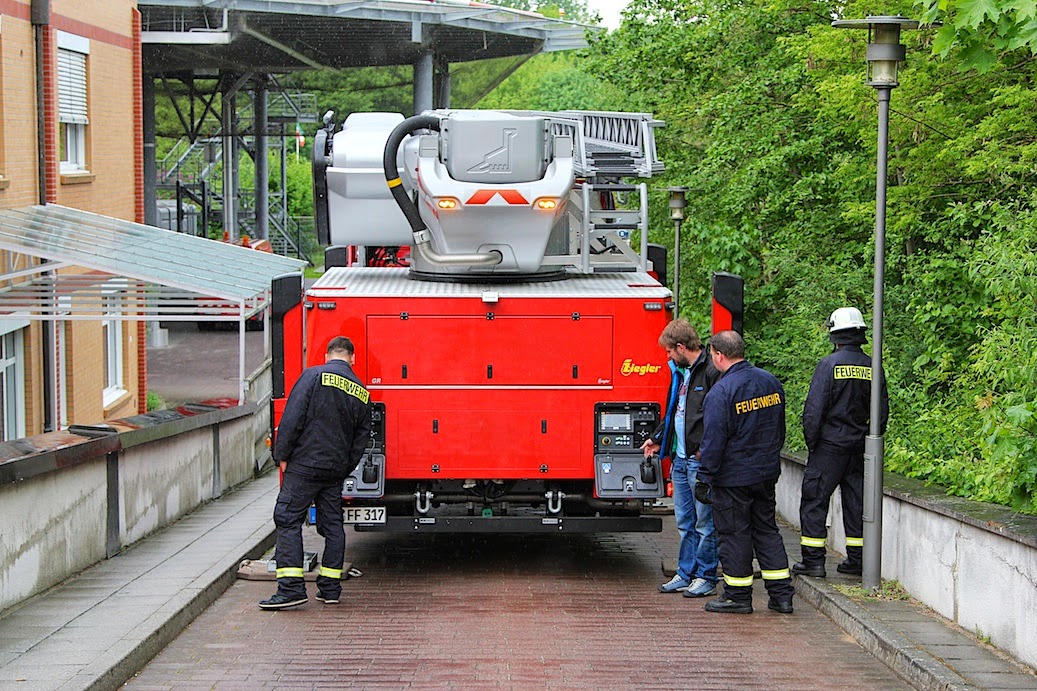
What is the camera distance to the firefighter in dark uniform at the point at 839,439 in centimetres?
1002

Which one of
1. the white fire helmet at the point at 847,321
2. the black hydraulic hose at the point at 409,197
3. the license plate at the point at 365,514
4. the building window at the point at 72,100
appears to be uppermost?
the building window at the point at 72,100

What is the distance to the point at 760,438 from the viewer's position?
9.39 meters

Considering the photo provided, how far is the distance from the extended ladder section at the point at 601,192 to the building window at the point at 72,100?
9166mm

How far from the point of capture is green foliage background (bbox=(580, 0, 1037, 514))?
29.9 ft

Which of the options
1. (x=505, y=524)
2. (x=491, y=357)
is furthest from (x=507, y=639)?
(x=491, y=357)

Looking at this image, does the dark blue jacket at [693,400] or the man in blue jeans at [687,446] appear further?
the man in blue jeans at [687,446]

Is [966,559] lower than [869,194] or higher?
lower

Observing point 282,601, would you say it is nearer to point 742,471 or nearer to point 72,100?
point 742,471

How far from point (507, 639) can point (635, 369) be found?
2645 millimetres

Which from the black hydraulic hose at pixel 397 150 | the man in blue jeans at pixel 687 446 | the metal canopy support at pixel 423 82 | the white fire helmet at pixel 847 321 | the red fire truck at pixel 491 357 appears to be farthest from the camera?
the metal canopy support at pixel 423 82

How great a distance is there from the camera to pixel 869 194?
17359 mm

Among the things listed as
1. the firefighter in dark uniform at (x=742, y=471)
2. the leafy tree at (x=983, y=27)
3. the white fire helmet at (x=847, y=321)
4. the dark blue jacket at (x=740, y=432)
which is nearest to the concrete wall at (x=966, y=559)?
the firefighter in dark uniform at (x=742, y=471)

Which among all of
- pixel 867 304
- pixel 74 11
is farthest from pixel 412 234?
pixel 74 11

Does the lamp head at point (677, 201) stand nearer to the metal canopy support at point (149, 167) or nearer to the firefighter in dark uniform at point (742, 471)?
the firefighter in dark uniform at point (742, 471)
